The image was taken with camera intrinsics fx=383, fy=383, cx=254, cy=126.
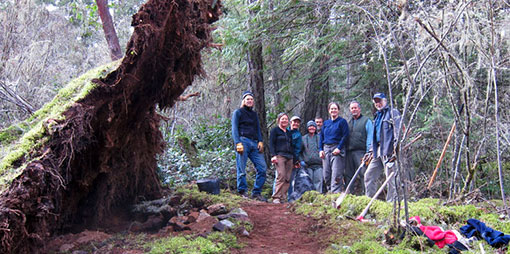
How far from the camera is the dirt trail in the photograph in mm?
4750

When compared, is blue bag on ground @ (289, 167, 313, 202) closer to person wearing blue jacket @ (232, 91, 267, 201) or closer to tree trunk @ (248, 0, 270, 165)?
person wearing blue jacket @ (232, 91, 267, 201)

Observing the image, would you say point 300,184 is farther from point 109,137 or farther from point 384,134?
point 109,137

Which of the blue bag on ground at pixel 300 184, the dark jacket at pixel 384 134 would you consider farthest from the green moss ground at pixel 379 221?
the blue bag on ground at pixel 300 184

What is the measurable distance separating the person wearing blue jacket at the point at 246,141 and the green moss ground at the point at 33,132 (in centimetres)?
353

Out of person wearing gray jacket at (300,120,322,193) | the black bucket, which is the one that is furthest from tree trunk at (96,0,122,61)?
person wearing gray jacket at (300,120,322,193)

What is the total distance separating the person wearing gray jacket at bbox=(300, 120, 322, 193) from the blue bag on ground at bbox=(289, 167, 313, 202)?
0.81 feet

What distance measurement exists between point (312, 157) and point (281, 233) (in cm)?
376

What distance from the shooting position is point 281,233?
550cm

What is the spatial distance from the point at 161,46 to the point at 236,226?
2.62 m

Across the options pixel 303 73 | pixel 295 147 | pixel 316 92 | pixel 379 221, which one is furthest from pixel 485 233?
pixel 303 73

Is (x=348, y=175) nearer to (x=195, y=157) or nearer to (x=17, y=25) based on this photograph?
(x=195, y=157)

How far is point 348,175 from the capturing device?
27.7 feet

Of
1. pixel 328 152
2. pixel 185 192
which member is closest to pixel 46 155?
pixel 185 192

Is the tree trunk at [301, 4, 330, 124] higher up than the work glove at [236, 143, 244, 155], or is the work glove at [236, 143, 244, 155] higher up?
the tree trunk at [301, 4, 330, 124]
